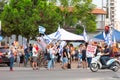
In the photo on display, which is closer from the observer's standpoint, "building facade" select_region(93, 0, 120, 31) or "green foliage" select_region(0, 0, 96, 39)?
"green foliage" select_region(0, 0, 96, 39)

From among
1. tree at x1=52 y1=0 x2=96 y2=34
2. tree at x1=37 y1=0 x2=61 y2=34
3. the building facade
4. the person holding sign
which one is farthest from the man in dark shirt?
the building facade

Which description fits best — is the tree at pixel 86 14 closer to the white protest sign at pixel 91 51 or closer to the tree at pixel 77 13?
the tree at pixel 77 13

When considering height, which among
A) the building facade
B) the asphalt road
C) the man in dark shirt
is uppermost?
the building facade

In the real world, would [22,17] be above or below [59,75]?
above

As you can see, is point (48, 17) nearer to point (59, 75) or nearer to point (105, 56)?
point (105, 56)

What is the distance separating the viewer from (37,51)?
94.2ft

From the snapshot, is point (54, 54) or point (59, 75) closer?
point (59, 75)

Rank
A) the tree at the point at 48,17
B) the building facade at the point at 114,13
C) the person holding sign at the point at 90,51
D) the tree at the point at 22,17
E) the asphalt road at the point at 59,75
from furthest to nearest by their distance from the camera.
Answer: the building facade at the point at 114,13, the tree at the point at 48,17, the tree at the point at 22,17, the person holding sign at the point at 90,51, the asphalt road at the point at 59,75

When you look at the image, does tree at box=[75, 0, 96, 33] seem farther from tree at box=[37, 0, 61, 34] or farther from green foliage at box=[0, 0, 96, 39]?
tree at box=[37, 0, 61, 34]

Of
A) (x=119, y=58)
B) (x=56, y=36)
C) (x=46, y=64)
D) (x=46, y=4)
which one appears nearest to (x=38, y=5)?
(x=46, y=4)

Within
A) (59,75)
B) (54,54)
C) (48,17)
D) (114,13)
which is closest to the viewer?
(59,75)

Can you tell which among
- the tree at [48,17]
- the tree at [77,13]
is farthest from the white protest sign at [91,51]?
the tree at [77,13]

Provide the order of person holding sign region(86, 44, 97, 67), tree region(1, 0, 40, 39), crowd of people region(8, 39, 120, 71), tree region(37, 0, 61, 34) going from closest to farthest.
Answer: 1. crowd of people region(8, 39, 120, 71)
2. person holding sign region(86, 44, 97, 67)
3. tree region(1, 0, 40, 39)
4. tree region(37, 0, 61, 34)

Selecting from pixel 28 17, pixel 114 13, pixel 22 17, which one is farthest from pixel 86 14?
pixel 114 13
